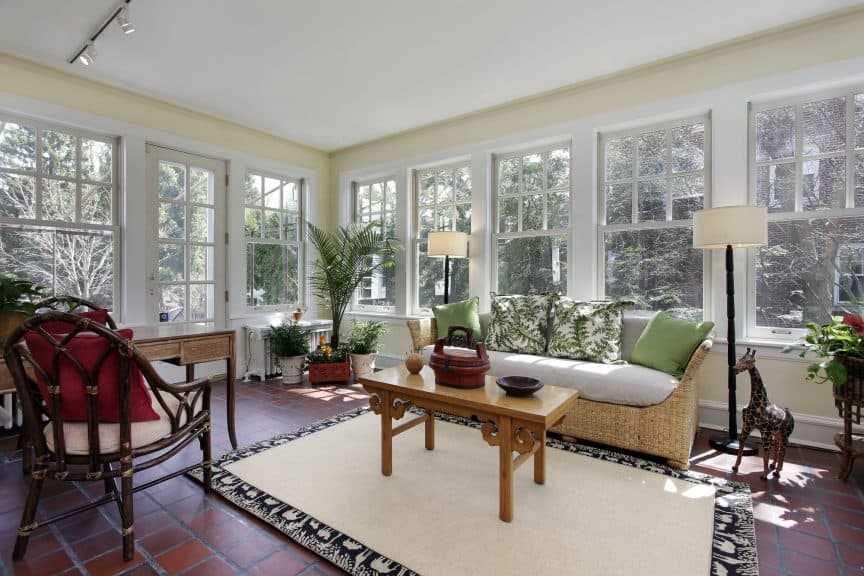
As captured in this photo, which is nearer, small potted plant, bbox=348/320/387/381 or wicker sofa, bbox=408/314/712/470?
wicker sofa, bbox=408/314/712/470

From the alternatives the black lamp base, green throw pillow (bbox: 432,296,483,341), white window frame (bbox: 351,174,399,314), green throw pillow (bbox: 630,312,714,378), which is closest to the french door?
white window frame (bbox: 351,174,399,314)

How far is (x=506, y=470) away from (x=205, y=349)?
6.60 feet

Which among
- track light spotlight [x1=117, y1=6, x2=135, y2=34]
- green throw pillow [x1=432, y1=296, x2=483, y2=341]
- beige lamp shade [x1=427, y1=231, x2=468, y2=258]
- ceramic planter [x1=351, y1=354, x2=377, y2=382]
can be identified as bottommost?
ceramic planter [x1=351, y1=354, x2=377, y2=382]

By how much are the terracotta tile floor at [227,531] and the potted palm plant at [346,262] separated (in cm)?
265

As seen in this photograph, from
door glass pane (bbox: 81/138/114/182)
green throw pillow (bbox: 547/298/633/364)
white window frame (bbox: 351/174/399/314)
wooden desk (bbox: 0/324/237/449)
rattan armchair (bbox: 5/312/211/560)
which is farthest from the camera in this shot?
white window frame (bbox: 351/174/399/314)

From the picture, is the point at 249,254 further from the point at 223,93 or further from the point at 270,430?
the point at 270,430

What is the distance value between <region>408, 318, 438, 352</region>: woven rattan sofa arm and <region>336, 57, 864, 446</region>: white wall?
672 millimetres

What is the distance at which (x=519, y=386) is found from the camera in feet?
7.16

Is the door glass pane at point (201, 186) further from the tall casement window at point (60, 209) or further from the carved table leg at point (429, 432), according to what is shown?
the carved table leg at point (429, 432)

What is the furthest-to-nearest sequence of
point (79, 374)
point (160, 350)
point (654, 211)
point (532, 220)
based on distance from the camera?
1. point (532, 220)
2. point (654, 211)
3. point (160, 350)
4. point (79, 374)

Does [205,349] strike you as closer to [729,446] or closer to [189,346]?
[189,346]

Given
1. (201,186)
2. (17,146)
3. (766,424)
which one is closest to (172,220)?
(201,186)

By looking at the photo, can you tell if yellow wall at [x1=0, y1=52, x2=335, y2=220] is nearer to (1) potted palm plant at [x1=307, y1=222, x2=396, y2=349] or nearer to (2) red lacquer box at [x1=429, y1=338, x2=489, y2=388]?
(1) potted palm plant at [x1=307, y1=222, x2=396, y2=349]

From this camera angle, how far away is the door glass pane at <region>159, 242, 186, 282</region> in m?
4.34
